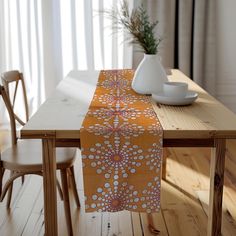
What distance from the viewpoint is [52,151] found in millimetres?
1711

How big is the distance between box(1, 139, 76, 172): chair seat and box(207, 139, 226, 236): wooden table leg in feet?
2.38

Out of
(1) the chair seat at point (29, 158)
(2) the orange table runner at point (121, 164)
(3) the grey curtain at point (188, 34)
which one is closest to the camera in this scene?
(2) the orange table runner at point (121, 164)

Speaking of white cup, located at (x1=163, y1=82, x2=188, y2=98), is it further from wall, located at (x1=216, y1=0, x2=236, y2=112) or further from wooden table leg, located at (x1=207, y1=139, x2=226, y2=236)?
wall, located at (x1=216, y1=0, x2=236, y2=112)

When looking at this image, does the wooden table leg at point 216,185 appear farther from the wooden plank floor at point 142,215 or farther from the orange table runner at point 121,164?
the wooden plank floor at point 142,215

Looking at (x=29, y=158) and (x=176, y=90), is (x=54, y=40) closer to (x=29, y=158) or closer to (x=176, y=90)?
(x=29, y=158)

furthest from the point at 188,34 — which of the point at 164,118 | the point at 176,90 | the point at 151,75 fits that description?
the point at 164,118

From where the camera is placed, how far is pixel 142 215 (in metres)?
2.58

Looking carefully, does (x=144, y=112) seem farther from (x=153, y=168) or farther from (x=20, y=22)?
(x=20, y=22)

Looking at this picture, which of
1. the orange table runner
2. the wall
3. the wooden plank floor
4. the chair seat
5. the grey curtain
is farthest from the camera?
the wall

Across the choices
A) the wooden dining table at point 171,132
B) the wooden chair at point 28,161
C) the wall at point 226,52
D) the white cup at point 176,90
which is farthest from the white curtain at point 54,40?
the wooden dining table at point 171,132

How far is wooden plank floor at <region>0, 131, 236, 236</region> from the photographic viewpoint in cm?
240

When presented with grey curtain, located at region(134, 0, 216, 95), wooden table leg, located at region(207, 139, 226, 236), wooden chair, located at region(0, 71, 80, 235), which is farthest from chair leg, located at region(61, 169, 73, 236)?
grey curtain, located at region(134, 0, 216, 95)

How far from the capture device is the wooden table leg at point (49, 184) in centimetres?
170

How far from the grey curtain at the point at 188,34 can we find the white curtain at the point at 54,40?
1.06 feet
